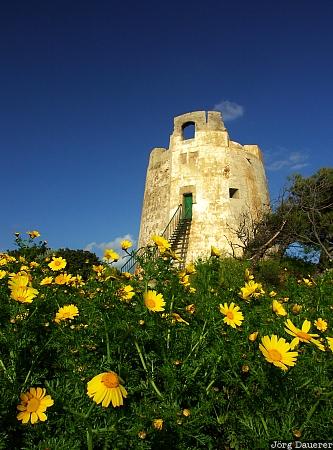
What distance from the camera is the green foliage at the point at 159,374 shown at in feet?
5.92

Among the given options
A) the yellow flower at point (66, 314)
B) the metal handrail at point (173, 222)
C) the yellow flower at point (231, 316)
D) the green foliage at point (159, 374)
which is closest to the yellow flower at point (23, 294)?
the green foliage at point (159, 374)

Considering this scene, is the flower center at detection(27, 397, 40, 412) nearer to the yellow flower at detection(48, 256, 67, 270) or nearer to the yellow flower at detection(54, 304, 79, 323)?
the yellow flower at detection(54, 304, 79, 323)

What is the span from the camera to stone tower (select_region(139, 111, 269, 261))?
1861cm

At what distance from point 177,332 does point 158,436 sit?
2.39 ft

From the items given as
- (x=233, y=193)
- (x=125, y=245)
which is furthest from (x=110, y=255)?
(x=233, y=193)

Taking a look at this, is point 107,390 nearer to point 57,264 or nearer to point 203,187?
point 57,264

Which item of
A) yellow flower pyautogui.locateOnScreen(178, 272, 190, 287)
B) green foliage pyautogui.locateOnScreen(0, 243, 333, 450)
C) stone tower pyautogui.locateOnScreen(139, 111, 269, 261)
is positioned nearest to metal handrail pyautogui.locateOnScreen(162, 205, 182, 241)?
stone tower pyautogui.locateOnScreen(139, 111, 269, 261)

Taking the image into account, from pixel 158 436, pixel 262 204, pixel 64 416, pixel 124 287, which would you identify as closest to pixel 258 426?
pixel 158 436

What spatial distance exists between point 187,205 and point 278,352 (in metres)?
17.7

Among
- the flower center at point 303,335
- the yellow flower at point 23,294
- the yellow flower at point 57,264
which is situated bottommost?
the flower center at point 303,335

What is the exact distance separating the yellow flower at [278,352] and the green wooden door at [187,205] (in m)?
17.3

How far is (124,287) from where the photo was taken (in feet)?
8.24

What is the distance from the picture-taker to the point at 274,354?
172cm

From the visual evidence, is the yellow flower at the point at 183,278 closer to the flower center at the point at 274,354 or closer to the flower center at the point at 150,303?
the flower center at the point at 150,303
